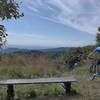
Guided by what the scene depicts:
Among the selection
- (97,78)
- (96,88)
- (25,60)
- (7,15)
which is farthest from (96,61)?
(25,60)

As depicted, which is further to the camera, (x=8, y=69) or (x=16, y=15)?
(x=8, y=69)

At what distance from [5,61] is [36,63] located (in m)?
1.65

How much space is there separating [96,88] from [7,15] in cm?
335

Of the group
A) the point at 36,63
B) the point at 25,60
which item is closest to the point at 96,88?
the point at 36,63

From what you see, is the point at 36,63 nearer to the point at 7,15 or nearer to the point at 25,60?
the point at 25,60

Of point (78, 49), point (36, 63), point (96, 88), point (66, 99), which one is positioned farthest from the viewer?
point (78, 49)

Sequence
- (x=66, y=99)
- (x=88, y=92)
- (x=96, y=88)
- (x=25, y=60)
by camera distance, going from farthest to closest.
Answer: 1. (x=25, y=60)
2. (x=96, y=88)
3. (x=88, y=92)
4. (x=66, y=99)

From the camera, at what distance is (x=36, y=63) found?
11.2m

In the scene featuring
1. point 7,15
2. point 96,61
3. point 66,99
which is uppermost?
point 7,15

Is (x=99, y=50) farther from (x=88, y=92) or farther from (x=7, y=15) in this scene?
(x=7, y=15)

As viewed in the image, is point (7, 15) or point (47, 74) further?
Answer: point (47, 74)

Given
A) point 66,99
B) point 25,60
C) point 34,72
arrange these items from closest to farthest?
1. point 66,99
2. point 34,72
3. point 25,60

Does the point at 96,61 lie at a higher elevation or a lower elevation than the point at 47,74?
higher

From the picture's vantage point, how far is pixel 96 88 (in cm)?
629
